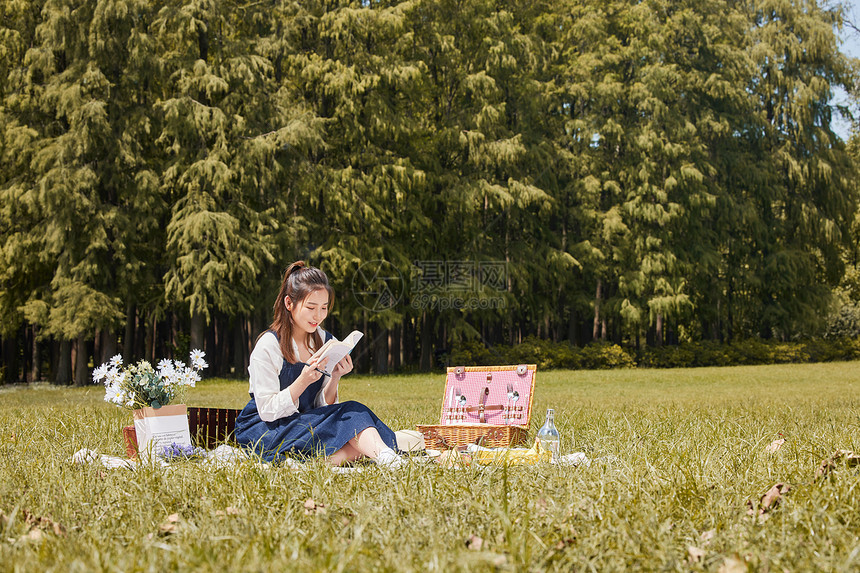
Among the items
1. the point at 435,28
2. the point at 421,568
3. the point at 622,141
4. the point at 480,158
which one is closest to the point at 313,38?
the point at 435,28

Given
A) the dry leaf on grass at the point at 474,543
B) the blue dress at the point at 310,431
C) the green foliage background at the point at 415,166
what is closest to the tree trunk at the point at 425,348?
the green foliage background at the point at 415,166

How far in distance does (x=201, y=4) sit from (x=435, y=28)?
669 centimetres

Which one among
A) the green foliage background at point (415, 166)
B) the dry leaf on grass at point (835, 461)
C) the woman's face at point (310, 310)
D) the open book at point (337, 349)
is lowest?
the dry leaf on grass at point (835, 461)

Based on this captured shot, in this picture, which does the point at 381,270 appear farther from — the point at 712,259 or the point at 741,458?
the point at 741,458

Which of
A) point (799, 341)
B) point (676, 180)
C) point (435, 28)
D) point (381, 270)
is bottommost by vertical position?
point (799, 341)

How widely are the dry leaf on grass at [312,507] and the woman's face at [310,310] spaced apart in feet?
5.33

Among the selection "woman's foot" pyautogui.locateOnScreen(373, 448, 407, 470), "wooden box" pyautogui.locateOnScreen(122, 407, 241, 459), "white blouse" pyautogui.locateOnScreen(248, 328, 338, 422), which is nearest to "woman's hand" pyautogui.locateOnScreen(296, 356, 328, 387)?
"white blouse" pyautogui.locateOnScreen(248, 328, 338, 422)

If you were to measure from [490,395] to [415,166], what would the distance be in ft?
54.7

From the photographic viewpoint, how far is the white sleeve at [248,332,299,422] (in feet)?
13.6

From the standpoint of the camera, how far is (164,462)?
3807mm

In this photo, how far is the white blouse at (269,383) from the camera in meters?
4.16

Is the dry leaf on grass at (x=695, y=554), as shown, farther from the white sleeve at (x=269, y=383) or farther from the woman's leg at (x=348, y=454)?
the white sleeve at (x=269, y=383)

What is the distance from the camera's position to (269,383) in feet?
14.0

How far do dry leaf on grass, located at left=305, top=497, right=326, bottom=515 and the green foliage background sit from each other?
15.0 m
